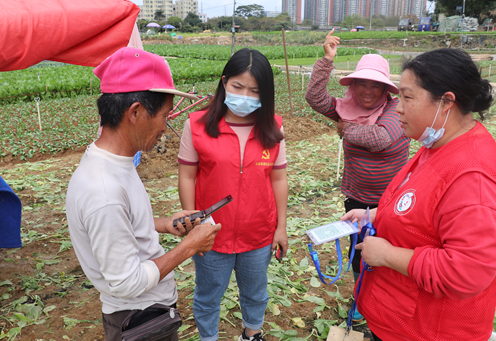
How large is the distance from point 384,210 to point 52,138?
8.45 m

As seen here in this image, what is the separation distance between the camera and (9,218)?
328cm

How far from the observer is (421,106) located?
1.46 metres

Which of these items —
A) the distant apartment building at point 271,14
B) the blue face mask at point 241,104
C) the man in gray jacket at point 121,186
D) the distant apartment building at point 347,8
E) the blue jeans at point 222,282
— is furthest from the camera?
the distant apartment building at point 347,8

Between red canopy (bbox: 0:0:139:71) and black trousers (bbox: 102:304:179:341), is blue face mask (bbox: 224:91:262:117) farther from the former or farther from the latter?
red canopy (bbox: 0:0:139:71)

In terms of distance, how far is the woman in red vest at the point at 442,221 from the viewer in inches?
49.6

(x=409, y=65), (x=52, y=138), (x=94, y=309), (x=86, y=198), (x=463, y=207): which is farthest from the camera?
(x=52, y=138)

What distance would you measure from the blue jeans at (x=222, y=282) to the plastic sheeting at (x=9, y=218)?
1.99 m

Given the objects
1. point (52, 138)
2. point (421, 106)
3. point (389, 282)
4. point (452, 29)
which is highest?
point (452, 29)

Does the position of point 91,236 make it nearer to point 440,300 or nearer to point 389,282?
point 389,282

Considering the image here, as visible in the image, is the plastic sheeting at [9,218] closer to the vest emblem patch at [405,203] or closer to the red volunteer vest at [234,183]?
the red volunteer vest at [234,183]

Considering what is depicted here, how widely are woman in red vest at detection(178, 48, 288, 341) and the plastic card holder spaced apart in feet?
1.64

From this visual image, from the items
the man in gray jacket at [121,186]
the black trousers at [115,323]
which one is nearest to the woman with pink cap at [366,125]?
the man in gray jacket at [121,186]

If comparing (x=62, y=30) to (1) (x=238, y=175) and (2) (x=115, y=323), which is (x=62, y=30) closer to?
(1) (x=238, y=175)

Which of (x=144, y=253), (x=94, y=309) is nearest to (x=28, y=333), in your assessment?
(x=94, y=309)
